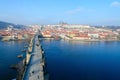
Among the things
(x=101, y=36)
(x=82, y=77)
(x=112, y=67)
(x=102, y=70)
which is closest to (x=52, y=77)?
(x=82, y=77)

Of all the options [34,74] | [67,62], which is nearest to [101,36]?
[67,62]

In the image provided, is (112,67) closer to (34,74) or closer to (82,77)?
(82,77)

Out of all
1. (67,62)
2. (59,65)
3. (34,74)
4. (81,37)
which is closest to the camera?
(34,74)

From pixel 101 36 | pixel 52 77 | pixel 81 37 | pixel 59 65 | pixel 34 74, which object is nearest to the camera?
pixel 34 74

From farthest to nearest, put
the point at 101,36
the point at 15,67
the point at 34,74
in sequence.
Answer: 1. the point at 101,36
2. the point at 15,67
3. the point at 34,74

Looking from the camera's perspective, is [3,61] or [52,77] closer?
[52,77]

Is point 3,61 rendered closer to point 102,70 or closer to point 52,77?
point 52,77

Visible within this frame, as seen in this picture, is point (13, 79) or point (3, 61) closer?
point (13, 79)

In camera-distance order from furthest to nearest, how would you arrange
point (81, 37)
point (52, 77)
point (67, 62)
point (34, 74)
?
point (81, 37)
point (67, 62)
point (52, 77)
point (34, 74)

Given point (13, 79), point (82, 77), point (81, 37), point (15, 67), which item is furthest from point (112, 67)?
point (81, 37)
